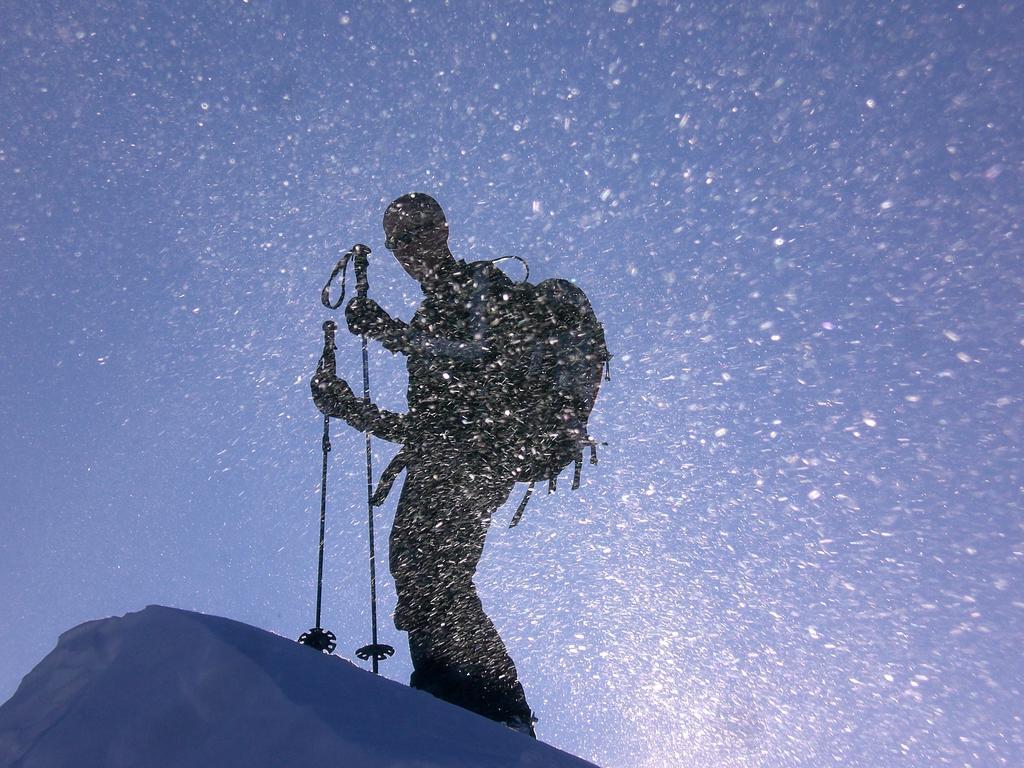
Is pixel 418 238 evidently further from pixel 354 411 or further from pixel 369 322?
pixel 354 411

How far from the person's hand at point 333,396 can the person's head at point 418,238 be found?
0.78 meters

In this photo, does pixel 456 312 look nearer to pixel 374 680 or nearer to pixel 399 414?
pixel 399 414

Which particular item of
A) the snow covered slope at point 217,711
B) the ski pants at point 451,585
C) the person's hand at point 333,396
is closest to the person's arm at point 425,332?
the person's hand at point 333,396

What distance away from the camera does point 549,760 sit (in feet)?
7.49

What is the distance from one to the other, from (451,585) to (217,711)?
1.99 m

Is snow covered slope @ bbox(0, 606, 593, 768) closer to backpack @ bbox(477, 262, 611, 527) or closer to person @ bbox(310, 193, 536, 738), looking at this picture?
person @ bbox(310, 193, 536, 738)

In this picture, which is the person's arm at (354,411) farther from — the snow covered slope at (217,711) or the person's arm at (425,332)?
the snow covered slope at (217,711)

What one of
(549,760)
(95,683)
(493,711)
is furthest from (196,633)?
(493,711)

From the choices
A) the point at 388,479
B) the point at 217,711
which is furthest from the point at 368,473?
the point at 217,711

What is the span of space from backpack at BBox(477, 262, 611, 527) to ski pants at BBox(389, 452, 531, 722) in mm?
248

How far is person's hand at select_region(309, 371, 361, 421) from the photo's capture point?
13.9 feet

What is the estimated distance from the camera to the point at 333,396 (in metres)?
4.27

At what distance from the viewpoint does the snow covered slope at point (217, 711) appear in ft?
6.35

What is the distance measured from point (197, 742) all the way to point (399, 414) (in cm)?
237
